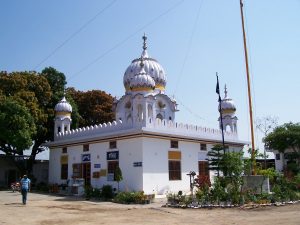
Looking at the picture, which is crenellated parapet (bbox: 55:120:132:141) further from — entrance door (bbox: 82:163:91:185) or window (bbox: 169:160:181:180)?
window (bbox: 169:160:181:180)

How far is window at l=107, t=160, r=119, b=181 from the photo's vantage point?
20.0 meters

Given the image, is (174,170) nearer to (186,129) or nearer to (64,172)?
(186,129)

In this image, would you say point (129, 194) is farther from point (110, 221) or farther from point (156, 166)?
point (110, 221)

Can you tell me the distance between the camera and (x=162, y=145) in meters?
19.8

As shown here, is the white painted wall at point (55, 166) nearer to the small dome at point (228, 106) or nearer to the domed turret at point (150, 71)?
the domed turret at point (150, 71)

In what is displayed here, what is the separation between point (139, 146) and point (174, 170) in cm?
276

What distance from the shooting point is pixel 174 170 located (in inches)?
800

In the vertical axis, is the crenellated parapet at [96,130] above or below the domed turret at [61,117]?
below

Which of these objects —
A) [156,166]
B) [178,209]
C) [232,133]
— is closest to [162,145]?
[156,166]

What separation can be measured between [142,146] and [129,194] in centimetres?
256

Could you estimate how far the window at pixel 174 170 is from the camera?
20.1 metres

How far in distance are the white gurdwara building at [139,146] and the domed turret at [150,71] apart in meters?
0.09

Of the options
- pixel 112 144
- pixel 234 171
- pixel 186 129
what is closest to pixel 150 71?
pixel 186 129

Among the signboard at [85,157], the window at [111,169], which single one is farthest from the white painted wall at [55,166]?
the window at [111,169]
